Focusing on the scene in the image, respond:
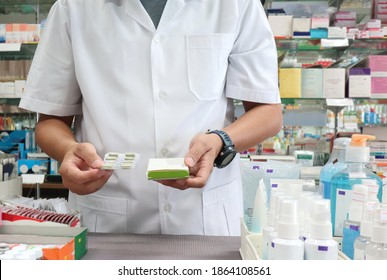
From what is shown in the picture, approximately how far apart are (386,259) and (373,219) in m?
0.07

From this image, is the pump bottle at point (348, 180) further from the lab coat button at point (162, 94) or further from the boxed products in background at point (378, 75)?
the boxed products in background at point (378, 75)

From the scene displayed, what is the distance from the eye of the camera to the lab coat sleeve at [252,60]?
1.30 metres

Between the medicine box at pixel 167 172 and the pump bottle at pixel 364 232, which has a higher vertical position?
the medicine box at pixel 167 172

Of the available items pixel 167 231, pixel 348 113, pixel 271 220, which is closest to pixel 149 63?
pixel 167 231

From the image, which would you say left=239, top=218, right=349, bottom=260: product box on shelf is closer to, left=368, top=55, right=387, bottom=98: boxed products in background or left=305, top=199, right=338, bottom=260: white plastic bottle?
left=305, top=199, right=338, bottom=260: white plastic bottle

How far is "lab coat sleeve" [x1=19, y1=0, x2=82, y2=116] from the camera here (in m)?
1.32

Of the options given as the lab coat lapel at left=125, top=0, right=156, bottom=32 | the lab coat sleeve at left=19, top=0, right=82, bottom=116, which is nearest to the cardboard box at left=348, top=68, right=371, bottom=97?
the lab coat lapel at left=125, top=0, right=156, bottom=32

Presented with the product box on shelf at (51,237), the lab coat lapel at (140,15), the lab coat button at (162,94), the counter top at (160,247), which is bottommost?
the counter top at (160,247)

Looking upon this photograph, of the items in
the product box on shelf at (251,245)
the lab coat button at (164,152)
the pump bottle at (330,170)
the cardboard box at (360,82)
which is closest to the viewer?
the product box on shelf at (251,245)

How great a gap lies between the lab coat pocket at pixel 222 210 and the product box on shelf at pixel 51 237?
420 mm

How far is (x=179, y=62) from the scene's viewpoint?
4.14 feet

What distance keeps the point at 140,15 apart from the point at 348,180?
74 cm

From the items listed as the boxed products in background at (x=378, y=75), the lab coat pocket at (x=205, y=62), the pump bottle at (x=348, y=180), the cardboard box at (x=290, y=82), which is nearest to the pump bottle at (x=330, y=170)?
the pump bottle at (x=348, y=180)
